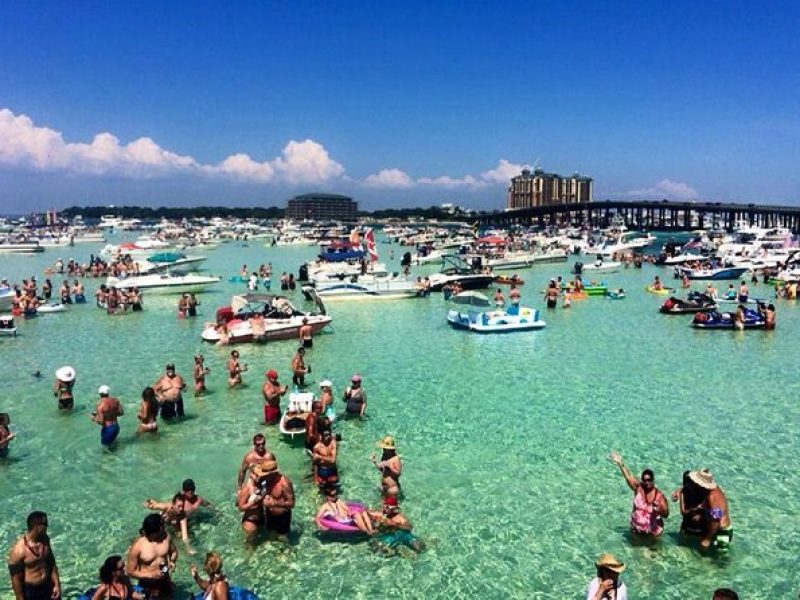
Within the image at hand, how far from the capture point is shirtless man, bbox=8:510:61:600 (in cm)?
765

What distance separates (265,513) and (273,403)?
232 inches

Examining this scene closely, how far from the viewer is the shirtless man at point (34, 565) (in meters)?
7.65

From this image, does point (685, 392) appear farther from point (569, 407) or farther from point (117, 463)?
point (117, 463)

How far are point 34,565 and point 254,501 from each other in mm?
3313

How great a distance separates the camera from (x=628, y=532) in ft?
34.7

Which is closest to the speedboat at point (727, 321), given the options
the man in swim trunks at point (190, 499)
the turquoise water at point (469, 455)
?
the turquoise water at point (469, 455)

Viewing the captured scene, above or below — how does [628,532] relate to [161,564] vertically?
below

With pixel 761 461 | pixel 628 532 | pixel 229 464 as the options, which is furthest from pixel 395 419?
pixel 761 461

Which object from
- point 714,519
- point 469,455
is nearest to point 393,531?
point 469,455

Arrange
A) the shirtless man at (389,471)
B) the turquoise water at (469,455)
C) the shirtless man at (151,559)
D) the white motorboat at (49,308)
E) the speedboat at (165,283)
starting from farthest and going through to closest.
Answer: the speedboat at (165,283) < the white motorboat at (49,308) < the shirtless man at (389,471) < the turquoise water at (469,455) < the shirtless man at (151,559)

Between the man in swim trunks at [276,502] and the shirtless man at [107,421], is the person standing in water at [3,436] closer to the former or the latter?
the shirtless man at [107,421]

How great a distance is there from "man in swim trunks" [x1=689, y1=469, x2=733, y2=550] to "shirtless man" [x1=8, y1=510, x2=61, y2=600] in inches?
365

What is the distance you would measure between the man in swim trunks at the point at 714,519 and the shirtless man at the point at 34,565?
9.27m

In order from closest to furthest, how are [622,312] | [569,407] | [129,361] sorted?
[569,407] < [129,361] < [622,312]
